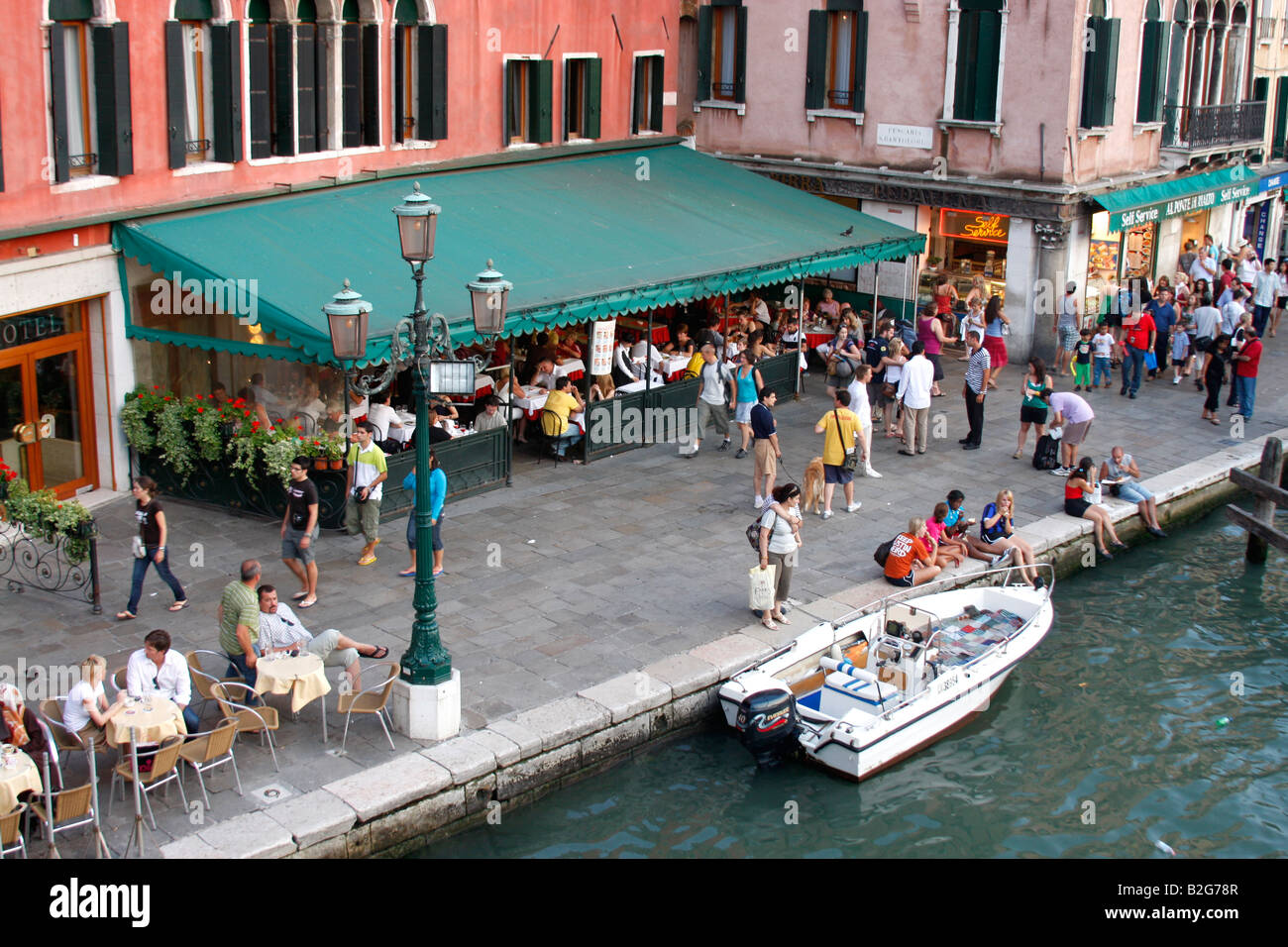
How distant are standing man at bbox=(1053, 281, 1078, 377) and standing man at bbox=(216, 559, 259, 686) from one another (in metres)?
15.7

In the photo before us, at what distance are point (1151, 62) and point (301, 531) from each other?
17.7 m

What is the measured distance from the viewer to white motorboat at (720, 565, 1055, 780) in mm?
12242

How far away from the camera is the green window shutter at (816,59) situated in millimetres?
25234

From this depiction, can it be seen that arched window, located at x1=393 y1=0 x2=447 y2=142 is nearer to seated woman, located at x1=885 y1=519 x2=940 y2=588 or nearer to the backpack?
seated woman, located at x1=885 y1=519 x2=940 y2=588

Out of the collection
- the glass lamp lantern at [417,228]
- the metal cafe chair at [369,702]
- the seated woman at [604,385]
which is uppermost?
the glass lamp lantern at [417,228]

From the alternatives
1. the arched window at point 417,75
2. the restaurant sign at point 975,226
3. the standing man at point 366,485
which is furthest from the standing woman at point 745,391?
the restaurant sign at point 975,226

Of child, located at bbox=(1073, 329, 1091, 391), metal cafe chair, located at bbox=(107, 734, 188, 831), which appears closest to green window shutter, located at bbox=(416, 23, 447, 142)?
child, located at bbox=(1073, 329, 1091, 391)

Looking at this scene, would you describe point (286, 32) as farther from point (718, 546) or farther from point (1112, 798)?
point (1112, 798)

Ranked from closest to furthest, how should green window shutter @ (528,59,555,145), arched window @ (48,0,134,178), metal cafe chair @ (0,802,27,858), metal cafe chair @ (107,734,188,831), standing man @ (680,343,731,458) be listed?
metal cafe chair @ (0,802,27,858) → metal cafe chair @ (107,734,188,831) → arched window @ (48,0,134,178) → standing man @ (680,343,731,458) → green window shutter @ (528,59,555,145)

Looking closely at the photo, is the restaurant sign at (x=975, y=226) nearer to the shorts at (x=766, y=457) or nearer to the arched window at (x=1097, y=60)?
the arched window at (x=1097, y=60)

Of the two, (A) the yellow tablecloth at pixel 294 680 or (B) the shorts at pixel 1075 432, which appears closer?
(A) the yellow tablecloth at pixel 294 680

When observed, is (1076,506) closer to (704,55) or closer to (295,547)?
(295,547)

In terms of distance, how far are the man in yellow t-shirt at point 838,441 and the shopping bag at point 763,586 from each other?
3.26m

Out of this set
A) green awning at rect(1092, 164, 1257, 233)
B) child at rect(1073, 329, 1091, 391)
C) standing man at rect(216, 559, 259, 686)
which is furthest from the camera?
green awning at rect(1092, 164, 1257, 233)
